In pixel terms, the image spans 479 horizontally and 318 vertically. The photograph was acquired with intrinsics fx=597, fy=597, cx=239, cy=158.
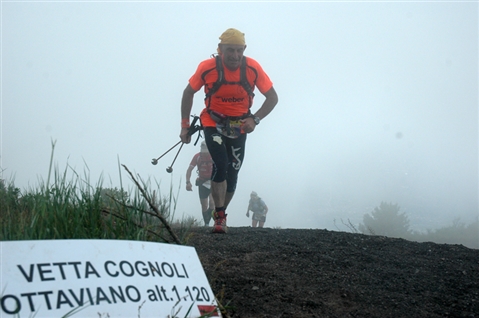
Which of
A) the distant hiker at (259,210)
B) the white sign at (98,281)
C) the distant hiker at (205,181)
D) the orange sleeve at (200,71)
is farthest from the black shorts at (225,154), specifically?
the distant hiker at (259,210)

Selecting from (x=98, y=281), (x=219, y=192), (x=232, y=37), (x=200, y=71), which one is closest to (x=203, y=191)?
(x=219, y=192)

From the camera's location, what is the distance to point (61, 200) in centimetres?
327

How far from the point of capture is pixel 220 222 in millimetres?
5785

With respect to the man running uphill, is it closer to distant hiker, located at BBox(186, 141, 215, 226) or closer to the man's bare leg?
the man's bare leg

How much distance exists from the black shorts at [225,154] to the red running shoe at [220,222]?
0.34 metres

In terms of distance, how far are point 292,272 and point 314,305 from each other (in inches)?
22.8

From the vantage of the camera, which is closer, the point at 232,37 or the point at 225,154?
the point at 232,37

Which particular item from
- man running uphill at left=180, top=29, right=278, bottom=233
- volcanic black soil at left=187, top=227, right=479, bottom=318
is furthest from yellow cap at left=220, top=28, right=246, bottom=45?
volcanic black soil at left=187, top=227, right=479, bottom=318

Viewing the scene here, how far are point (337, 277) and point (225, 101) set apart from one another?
268 centimetres

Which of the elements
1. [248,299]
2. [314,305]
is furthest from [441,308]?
[248,299]

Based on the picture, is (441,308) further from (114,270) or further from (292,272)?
(114,270)

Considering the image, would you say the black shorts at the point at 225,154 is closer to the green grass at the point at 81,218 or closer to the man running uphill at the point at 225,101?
the man running uphill at the point at 225,101

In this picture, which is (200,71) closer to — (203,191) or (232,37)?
(232,37)

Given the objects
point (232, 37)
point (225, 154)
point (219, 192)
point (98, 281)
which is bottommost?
point (98, 281)
